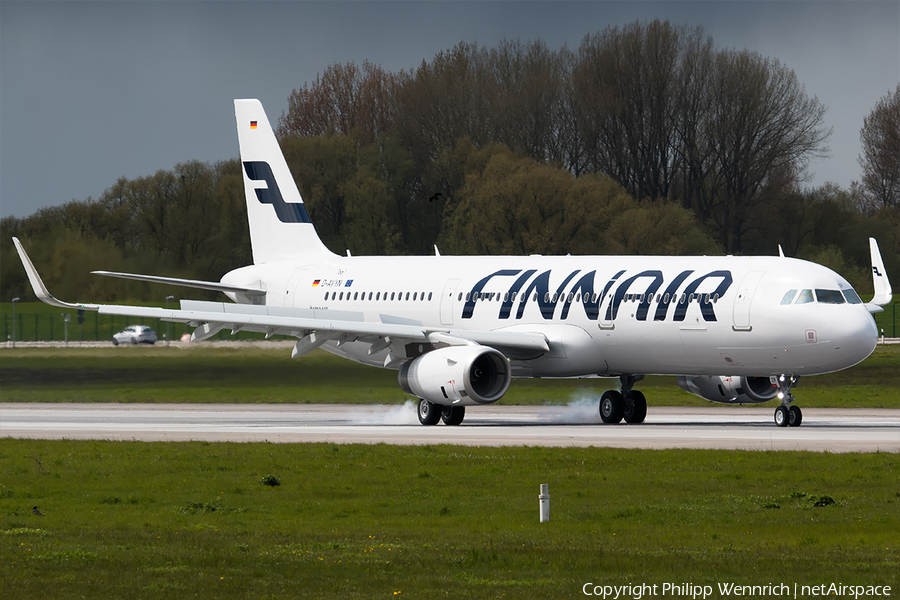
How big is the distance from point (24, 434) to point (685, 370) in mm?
15793

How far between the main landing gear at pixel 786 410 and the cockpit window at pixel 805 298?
2109 mm

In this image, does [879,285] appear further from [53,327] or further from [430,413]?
[53,327]

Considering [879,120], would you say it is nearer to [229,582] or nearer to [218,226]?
[218,226]

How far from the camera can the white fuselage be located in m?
33.5

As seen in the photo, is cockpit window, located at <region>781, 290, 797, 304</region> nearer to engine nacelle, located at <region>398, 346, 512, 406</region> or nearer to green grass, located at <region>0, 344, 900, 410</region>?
engine nacelle, located at <region>398, 346, 512, 406</region>

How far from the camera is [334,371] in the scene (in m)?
46.2

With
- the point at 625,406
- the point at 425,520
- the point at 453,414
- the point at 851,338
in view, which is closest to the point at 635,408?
the point at 625,406

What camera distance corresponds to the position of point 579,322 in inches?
1444

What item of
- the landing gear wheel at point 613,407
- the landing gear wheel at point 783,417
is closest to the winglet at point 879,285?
the landing gear wheel at point 783,417

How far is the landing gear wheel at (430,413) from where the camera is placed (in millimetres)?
37375

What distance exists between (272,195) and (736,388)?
1717 centimetres

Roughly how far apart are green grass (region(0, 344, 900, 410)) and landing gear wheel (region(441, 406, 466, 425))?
7962 mm

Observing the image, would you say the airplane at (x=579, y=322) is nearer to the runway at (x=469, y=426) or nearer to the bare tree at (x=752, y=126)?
the runway at (x=469, y=426)

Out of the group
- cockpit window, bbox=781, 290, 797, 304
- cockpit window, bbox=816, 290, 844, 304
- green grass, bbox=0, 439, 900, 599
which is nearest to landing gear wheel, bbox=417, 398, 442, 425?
green grass, bbox=0, 439, 900, 599
